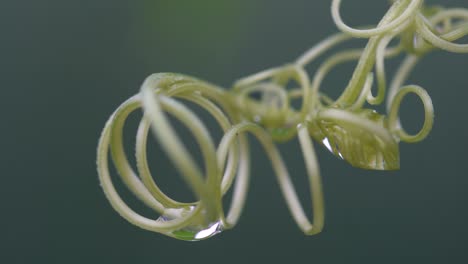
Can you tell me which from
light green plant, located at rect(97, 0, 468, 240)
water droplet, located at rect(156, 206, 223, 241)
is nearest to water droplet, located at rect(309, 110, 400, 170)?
light green plant, located at rect(97, 0, 468, 240)

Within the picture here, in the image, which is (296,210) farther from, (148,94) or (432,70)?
(432,70)

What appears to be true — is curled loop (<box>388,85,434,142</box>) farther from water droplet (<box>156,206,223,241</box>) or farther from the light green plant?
water droplet (<box>156,206,223,241</box>)

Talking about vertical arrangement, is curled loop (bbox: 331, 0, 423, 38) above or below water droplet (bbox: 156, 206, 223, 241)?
above

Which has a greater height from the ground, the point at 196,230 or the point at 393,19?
the point at 393,19

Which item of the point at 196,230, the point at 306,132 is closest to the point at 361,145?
the point at 306,132

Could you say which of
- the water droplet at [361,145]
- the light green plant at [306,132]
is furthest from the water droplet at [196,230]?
the water droplet at [361,145]

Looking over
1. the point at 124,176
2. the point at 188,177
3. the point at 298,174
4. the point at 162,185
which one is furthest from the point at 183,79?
the point at 298,174

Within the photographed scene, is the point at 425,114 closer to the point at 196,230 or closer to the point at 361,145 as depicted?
the point at 361,145

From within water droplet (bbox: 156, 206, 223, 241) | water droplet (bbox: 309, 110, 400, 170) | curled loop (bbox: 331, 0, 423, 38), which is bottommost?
water droplet (bbox: 156, 206, 223, 241)
